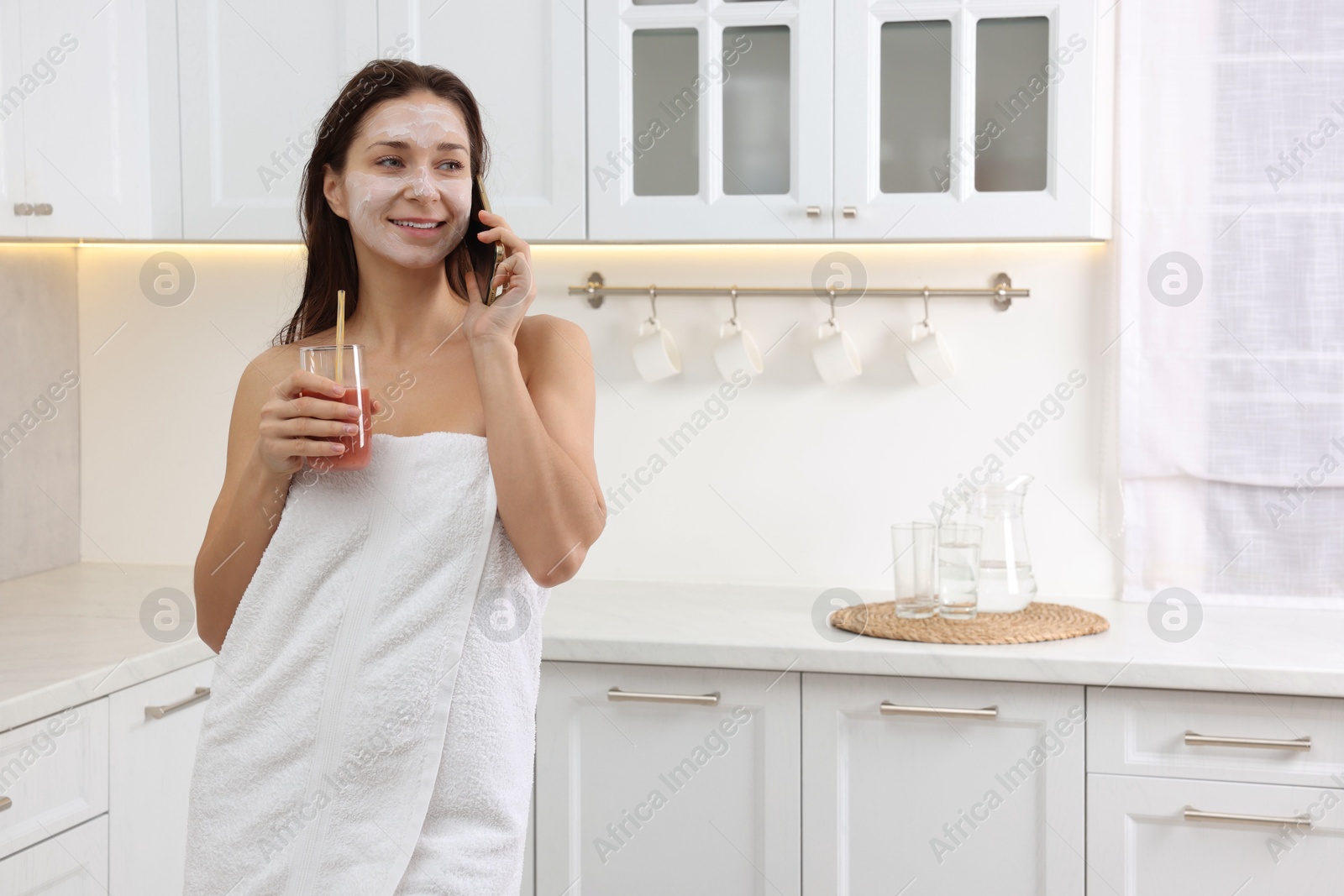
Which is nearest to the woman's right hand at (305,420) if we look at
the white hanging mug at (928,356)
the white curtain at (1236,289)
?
the white hanging mug at (928,356)

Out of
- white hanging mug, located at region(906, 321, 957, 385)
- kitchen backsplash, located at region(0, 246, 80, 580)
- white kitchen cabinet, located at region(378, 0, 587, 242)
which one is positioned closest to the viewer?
white kitchen cabinet, located at region(378, 0, 587, 242)

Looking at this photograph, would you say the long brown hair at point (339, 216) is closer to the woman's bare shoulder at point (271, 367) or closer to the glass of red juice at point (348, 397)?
the woman's bare shoulder at point (271, 367)

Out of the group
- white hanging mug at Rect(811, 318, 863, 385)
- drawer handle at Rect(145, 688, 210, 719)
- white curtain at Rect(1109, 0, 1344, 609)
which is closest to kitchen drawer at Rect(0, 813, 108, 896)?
drawer handle at Rect(145, 688, 210, 719)

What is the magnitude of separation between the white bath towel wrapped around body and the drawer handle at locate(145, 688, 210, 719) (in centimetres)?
77

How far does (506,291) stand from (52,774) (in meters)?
1.02

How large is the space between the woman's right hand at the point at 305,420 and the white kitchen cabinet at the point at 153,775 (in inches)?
35.2

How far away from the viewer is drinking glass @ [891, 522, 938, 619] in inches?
79.9

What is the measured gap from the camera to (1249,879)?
1.74 meters

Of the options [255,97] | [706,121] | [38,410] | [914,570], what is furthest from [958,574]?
[38,410]

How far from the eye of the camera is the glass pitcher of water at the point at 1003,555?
80.8 inches

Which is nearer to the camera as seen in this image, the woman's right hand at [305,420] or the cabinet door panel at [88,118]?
the woman's right hand at [305,420]

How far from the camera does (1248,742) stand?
1.73 m

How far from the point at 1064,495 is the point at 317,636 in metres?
1.67

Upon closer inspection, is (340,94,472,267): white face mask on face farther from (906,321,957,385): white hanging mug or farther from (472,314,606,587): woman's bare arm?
(906,321,957,385): white hanging mug
